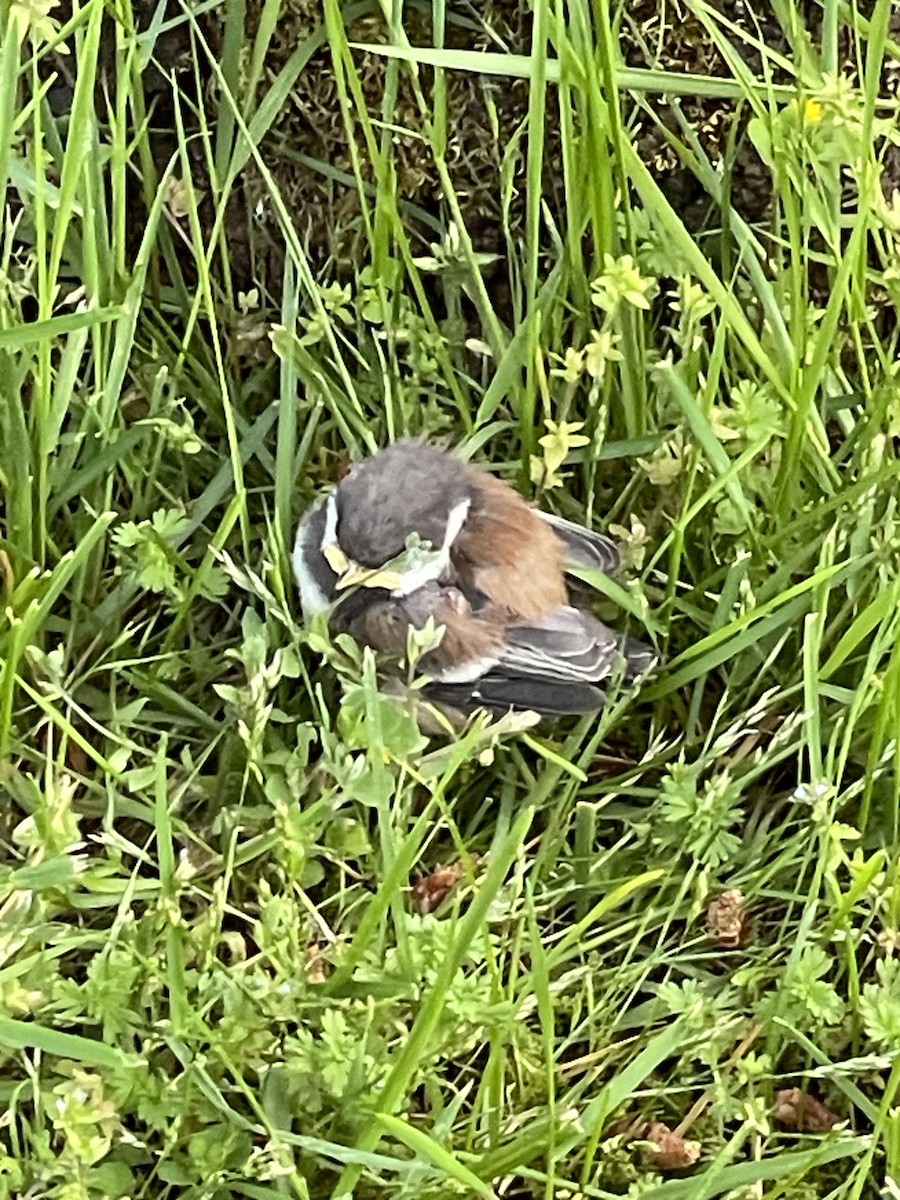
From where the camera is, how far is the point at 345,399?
1.93 m

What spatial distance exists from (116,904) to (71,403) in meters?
0.64

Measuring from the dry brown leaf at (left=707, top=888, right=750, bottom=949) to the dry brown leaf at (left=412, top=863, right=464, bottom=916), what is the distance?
12.8 inches

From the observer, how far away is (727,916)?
181 centimetres

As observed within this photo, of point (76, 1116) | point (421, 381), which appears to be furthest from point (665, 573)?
point (76, 1116)

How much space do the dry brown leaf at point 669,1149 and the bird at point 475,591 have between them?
1.72ft

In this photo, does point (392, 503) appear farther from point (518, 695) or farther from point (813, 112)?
point (813, 112)

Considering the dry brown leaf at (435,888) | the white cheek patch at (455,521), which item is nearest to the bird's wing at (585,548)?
the white cheek patch at (455,521)

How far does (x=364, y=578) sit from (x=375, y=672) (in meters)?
0.16

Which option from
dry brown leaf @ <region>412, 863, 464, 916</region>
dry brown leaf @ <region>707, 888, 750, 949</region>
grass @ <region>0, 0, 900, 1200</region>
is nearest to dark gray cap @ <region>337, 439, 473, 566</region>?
grass @ <region>0, 0, 900, 1200</region>

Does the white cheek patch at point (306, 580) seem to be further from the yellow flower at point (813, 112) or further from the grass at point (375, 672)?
the yellow flower at point (813, 112)

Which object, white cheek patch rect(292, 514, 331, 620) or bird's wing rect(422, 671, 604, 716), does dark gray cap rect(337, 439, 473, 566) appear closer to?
white cheek patch rect(292, 514, 331, 620)

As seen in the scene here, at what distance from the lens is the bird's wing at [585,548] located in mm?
1898

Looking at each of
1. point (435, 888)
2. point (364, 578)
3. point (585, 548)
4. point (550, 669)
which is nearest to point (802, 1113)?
point (435, 888)

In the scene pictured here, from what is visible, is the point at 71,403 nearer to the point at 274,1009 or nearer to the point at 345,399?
the point at 345,399
